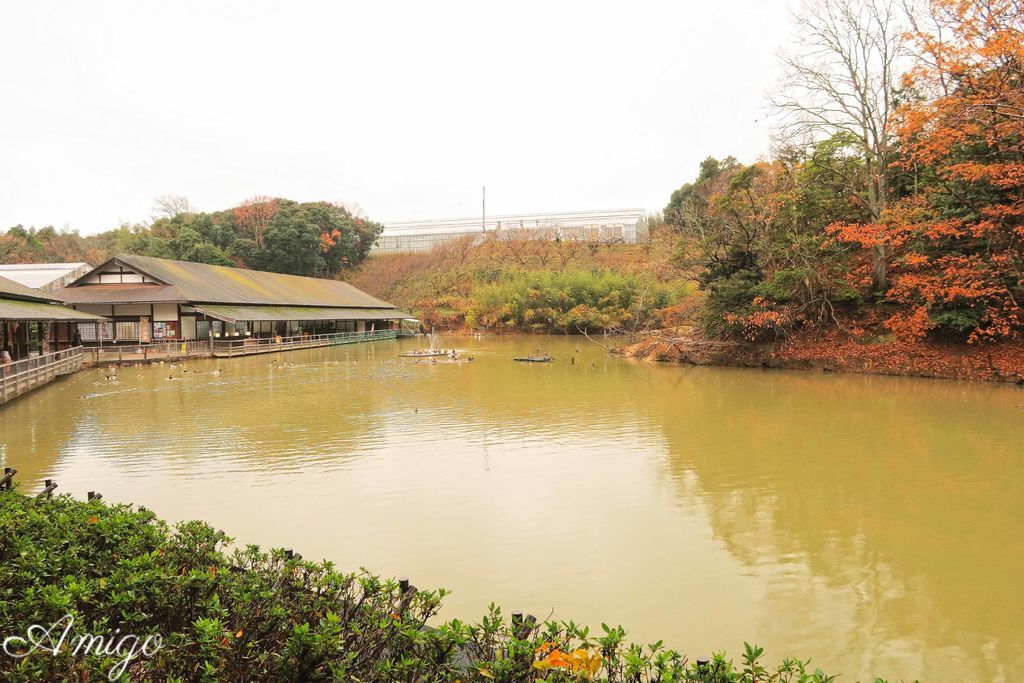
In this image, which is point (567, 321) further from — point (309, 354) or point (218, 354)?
point (218, 354)

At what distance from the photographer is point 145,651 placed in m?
2.71

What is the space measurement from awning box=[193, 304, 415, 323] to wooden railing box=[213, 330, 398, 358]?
1.01m

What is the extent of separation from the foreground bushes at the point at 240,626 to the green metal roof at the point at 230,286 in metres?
25.5

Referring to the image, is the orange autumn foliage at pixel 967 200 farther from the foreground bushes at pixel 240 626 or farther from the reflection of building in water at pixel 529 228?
the reflection of building in water at pixel 529 228

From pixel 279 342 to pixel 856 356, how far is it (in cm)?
2496

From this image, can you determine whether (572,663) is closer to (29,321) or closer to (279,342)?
(29,321)

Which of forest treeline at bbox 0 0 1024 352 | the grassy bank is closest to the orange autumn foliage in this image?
forest treeline at bbox 0 0 1024 352

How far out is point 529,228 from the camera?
60.5 m

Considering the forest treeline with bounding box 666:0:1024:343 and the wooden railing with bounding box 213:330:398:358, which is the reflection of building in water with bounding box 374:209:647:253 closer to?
the wooden railing with bounding box 213:330:398:358

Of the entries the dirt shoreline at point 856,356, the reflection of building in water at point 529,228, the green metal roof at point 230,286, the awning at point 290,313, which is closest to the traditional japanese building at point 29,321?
the green metal roof at point 230,286

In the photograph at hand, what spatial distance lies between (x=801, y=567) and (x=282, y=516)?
5.17 m

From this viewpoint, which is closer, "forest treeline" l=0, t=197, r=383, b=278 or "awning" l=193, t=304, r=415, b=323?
"awning" l=193, t=304, r=415, b=323

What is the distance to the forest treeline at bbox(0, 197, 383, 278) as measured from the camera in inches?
1870

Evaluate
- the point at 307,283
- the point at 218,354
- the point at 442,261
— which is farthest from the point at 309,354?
the point at 442,261
